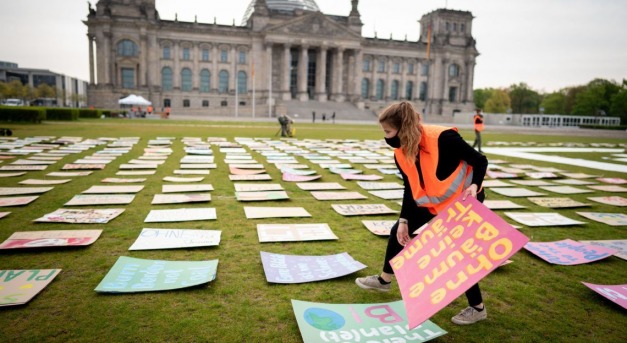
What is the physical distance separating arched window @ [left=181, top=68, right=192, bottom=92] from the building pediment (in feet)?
53.6

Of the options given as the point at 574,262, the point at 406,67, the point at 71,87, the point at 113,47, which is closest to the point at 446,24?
the point at 406,67

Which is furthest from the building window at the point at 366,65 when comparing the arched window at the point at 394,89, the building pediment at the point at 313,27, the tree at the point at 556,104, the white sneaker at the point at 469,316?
the white sneaker at the point at 469,316

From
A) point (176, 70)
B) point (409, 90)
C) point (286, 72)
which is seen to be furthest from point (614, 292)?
point (409, 90)

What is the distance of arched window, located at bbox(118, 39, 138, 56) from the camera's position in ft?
222

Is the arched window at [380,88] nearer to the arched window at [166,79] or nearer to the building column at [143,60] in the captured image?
the arched window at [166,79]

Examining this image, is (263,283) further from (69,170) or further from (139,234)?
(69,170)

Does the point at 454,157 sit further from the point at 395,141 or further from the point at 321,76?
the point at 321,76

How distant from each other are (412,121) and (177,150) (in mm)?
12970

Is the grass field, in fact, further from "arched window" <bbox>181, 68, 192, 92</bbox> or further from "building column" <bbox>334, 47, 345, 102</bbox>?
"building column" <bbox>334, 47, 345, 102</bbox>

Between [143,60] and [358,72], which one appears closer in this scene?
[143,60]

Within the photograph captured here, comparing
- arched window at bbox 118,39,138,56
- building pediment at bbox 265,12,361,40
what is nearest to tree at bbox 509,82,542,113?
building pediment at bbox 265,12,361,40

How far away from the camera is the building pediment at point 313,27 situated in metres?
71.5

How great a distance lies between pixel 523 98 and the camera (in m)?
101

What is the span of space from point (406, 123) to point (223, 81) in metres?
75.1
